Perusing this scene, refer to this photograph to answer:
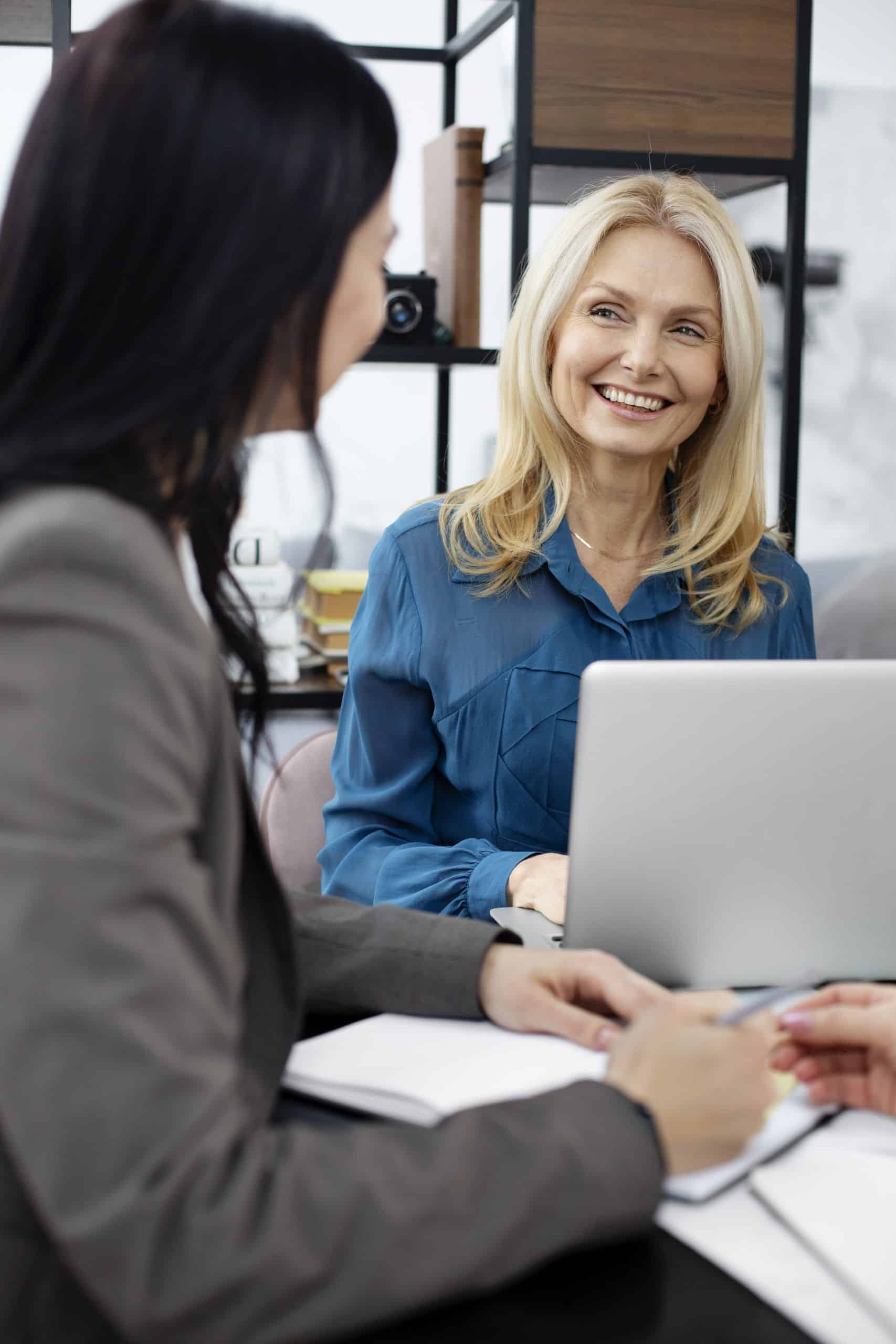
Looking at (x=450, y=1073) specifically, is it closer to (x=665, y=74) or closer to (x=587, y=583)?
(x=587, y=583)

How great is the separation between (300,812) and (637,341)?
2.69 ft

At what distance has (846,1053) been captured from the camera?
90 cm

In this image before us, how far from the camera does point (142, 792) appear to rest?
576mm

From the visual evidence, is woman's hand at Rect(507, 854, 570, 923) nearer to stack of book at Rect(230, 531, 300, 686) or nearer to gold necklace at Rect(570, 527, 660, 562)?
gold necklace at Rect(570, 527, 660, 562)

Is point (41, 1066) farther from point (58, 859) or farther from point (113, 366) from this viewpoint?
point (113, 366)

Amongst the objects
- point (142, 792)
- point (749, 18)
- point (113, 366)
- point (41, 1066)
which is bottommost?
point (41, 1066)

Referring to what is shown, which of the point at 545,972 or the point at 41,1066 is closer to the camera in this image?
the point at 41,1066

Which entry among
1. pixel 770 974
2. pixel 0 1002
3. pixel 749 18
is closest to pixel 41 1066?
pixel 0 1002

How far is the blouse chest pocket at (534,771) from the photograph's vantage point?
1.65 m

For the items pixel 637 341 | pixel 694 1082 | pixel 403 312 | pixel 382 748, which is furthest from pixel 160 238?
pixel 403 312

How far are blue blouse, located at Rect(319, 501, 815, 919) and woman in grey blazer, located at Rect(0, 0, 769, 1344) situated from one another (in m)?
0.84

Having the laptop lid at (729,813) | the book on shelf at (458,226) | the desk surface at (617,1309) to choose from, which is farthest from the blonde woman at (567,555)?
the desk surface at (617,1309)

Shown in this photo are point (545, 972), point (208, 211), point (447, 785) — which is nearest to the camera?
point (208, 211)

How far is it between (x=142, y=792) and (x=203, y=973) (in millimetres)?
93
